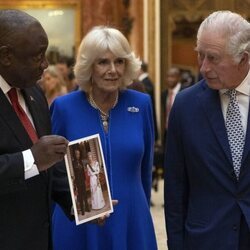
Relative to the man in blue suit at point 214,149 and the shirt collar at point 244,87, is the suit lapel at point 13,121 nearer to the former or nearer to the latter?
the man in blue suit at point 214,149

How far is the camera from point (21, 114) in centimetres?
320

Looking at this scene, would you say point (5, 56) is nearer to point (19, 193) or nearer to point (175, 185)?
point (19, 193)

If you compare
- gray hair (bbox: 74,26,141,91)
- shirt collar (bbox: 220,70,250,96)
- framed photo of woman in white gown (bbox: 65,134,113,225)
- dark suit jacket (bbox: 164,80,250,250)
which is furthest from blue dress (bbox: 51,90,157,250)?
shirt collar (bbox: 220,70,250,96)

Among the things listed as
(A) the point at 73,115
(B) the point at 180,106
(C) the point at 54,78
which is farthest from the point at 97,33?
(C) the point at 54,78

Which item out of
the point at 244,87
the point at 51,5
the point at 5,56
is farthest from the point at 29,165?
the point at 51,5

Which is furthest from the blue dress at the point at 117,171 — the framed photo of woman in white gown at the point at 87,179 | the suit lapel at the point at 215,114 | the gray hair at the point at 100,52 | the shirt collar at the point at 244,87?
the shirt collar at the point at 244,87

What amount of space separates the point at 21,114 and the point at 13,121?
126mm

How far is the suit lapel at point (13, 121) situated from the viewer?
121 inches

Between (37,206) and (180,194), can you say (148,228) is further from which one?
(37,206)

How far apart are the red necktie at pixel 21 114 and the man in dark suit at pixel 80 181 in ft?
1.12

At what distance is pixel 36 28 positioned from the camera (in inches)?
122

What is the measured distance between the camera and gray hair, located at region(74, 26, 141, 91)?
4.45 meters

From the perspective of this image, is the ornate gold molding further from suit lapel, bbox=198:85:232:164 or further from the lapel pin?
suit lapel, bbox=198:85:232:164

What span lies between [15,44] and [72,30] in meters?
11.6
